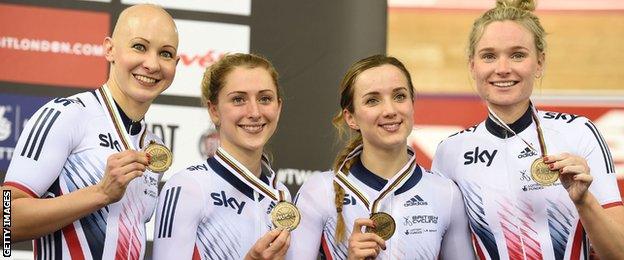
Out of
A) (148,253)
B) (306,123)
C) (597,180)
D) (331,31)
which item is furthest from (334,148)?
(597,180)

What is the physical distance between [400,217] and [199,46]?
1.67 meters

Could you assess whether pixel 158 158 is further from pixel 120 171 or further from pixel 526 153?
pixel 526 153

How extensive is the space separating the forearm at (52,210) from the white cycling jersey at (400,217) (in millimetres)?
631

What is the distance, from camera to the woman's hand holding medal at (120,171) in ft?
9.16

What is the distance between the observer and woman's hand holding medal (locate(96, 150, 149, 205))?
2.79 metres

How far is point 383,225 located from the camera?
3010mm

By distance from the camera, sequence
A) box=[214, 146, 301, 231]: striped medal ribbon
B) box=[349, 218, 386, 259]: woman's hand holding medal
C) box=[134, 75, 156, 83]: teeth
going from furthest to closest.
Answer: box=[134, 75, 156, 83]: teeth, box=[214, 146, 301, 231]: striped medal ribbon, box=[349, 218, 386, 259]: woman's hand holding medal

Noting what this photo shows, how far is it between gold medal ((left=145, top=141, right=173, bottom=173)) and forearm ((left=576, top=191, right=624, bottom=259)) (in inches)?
47.9

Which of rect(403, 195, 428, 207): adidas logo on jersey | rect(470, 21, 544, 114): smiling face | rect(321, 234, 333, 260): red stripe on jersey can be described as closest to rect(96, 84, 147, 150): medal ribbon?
rect(321, 234, 333, 260): red stripe on jersey

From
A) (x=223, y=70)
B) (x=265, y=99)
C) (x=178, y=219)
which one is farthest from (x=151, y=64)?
(x=178, y=219)

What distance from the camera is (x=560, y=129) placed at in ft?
10.5

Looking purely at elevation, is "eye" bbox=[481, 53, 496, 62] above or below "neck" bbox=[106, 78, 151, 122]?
above

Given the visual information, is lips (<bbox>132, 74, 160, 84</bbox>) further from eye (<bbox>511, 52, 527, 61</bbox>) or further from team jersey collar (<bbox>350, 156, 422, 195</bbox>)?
eye (<bbox>511, 52, 527, 61</bbox>)

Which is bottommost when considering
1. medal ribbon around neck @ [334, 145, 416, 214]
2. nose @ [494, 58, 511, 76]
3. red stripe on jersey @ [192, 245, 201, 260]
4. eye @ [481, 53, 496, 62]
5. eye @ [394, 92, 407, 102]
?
red stripe on jersey @ [192, 245, 201, 260]
